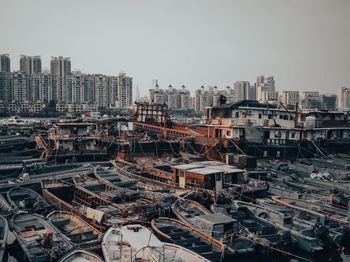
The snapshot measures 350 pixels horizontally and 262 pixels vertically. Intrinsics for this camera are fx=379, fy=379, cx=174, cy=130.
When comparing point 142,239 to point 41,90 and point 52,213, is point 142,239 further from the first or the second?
point 41,90

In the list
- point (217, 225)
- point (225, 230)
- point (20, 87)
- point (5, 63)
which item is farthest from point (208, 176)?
point (5, 63)

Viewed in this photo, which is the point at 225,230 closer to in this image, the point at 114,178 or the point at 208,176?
the point at 208,176

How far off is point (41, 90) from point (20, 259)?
9877cm

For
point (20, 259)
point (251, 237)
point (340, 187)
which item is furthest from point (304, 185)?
point (20, 259)

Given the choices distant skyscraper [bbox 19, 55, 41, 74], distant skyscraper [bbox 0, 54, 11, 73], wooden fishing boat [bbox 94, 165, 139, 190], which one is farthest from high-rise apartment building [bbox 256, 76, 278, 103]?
wooden fishing boat [bbox 94, 165, 139, 190]

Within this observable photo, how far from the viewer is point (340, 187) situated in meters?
22.5

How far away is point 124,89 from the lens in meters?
118

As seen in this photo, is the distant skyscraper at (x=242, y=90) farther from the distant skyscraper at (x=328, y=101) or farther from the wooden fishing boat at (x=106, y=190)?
the wooden fishing boat at (x=106, y=190)

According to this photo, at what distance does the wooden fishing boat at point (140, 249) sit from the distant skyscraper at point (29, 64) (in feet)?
402

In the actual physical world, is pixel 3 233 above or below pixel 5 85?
below

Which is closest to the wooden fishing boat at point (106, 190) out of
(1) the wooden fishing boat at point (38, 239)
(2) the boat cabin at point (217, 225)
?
(1) the wooden fishing boat at point (38, 239)

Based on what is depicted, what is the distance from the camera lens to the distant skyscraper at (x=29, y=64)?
126188 mm

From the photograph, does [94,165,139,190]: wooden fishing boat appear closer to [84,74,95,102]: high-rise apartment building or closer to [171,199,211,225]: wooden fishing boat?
[171,199,211,225]: wooden fishing boat

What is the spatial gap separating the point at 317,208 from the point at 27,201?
47.8ft
